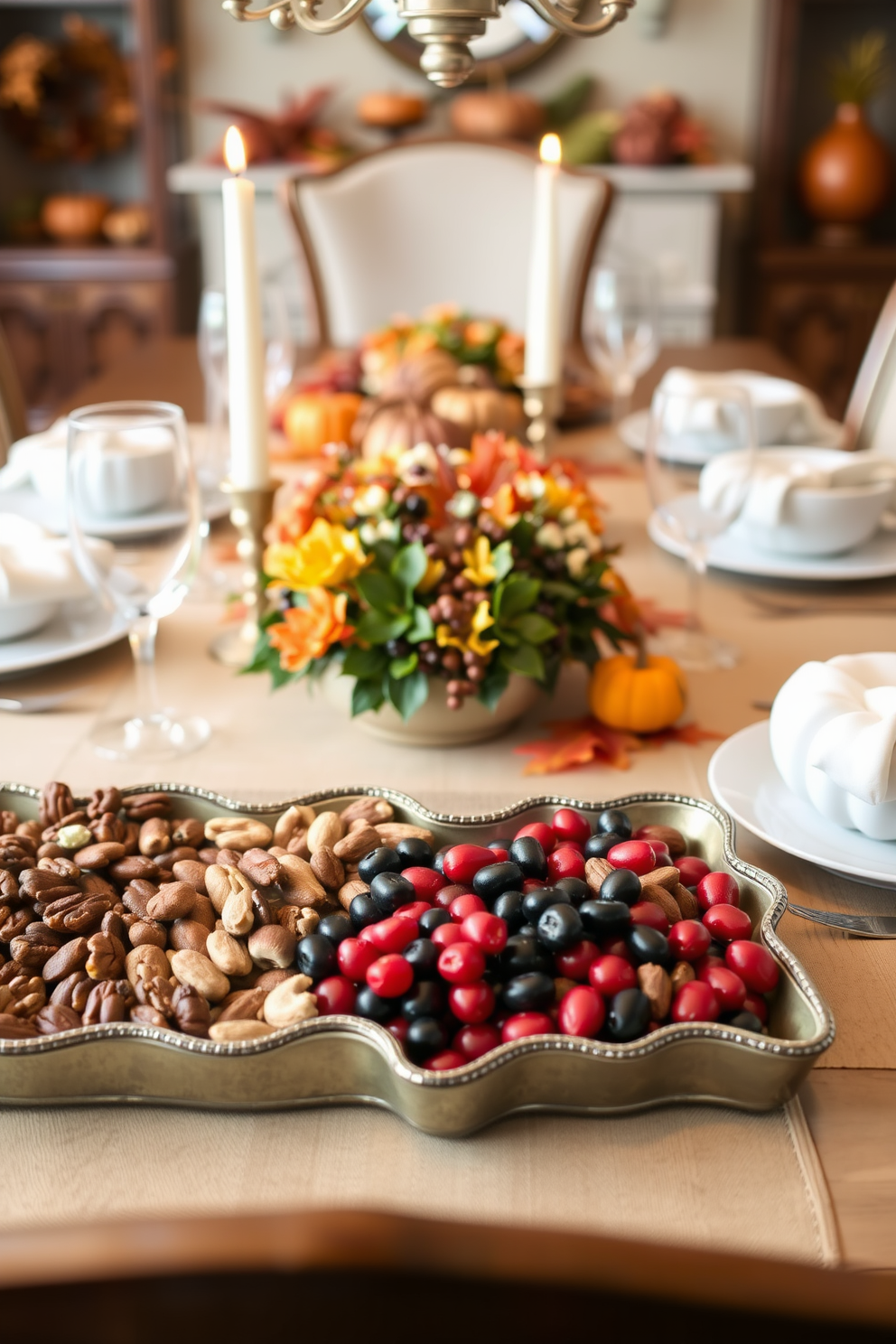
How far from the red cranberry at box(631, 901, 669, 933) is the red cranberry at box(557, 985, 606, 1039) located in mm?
54

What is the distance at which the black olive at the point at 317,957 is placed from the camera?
0.58 metres

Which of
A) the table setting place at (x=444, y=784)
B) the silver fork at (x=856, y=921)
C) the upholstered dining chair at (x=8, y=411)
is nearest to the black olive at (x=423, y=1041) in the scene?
the table setting place at (x=444, y=784)

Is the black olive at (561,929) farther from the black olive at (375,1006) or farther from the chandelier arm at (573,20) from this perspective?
the chandelier arm at (573,20)

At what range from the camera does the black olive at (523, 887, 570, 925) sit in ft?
1.90

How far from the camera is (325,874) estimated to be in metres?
0.65

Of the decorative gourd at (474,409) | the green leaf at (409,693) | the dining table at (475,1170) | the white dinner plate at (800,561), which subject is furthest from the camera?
the decorative gourd at (474,409)

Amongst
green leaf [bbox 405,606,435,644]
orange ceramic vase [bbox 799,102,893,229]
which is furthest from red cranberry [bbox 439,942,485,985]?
orange ceramic vase [bbox 799,102,893,229]

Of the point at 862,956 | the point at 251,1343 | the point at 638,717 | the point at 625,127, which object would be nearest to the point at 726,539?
the point at 638,717

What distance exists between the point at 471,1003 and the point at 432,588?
0.39 meters

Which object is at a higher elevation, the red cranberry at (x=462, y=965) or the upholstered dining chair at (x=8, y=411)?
the upholstered dining chair at (x=8, y=411)

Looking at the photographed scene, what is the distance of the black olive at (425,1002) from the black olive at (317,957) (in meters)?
0.04

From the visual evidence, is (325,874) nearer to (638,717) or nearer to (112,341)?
(638,717)

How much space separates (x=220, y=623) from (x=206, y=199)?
287cm

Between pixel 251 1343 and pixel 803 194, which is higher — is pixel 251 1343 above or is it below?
below
